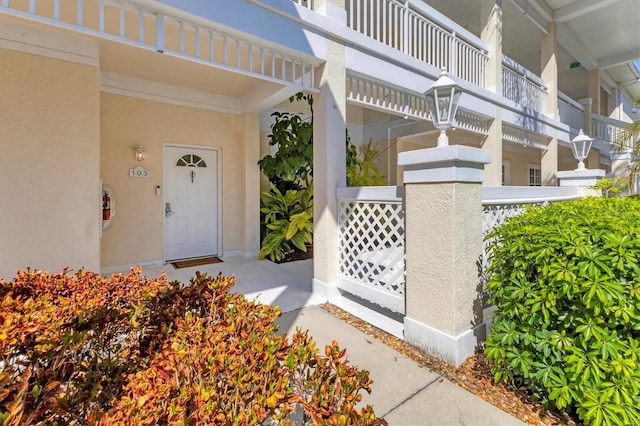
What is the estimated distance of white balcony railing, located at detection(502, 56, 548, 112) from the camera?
7.95 m

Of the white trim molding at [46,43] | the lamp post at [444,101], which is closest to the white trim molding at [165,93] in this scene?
the white trim molding at [46,43]

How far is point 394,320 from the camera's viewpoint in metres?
3.70

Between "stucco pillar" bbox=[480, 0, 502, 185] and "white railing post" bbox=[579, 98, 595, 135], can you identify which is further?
"white railing post" bbox=[579, 98, 595, 135]

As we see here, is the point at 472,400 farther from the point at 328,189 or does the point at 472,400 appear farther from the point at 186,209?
the point at 186,209

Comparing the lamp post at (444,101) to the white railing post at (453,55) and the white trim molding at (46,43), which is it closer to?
the white railing post at (453,55)

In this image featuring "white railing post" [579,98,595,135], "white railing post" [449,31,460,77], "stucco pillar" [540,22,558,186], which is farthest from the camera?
"white railing post" [579,98,595,135]

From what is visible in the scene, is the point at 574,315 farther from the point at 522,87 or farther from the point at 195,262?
the point at 522,87

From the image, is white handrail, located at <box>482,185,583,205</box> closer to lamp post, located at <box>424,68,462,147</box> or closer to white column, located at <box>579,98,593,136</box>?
lamp post, located at <box>424,68,462,147</box>

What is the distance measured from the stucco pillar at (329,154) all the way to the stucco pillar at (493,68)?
454 cm

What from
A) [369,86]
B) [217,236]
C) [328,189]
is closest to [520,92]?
[369,86]

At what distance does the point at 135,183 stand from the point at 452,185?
18.7 ft

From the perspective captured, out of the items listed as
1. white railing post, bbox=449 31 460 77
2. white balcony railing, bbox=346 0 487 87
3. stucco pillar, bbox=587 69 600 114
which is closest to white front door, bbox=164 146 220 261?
white balcony railing, bbox=346 0 487 87

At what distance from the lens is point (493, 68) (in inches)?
285

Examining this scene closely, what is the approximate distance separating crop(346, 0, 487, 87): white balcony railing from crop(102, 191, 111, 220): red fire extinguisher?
517cm
